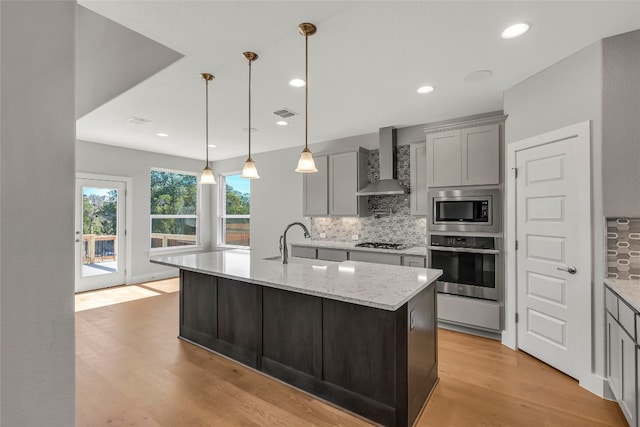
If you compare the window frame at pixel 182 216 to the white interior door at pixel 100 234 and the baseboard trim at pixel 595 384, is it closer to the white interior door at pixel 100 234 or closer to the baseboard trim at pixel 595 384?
the white interior door at pixel 100 234

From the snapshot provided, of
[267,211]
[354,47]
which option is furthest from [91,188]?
[354,47]

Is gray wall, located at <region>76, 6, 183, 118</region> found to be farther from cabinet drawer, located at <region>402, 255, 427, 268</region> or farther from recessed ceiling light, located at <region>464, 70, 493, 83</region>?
cabinet drawer, located at <region>402, 255, 427, 268</region>

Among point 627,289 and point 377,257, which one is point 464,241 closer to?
point 377,257

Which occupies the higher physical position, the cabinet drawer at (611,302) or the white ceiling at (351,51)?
the white ceiling at (351,51)

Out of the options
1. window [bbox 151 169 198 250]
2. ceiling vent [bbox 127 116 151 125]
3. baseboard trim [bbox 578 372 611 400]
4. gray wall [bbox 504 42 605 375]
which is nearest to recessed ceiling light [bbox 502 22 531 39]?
gray wall [bbox 504 42 605 375]

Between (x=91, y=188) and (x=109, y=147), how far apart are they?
2.72ft

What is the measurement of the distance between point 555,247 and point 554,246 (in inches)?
0.5

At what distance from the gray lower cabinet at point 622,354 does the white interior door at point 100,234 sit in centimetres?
692

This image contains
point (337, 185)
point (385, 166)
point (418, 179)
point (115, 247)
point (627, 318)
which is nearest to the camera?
point (627, 318)

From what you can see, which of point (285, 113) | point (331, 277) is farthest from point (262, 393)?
point (285, 113)

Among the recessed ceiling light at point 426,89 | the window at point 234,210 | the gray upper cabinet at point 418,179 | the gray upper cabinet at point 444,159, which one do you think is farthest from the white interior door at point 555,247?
the window at point 234,210

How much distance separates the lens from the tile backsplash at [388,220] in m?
4.59

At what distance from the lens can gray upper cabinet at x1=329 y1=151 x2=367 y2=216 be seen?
15.6 feet

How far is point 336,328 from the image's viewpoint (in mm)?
2197
